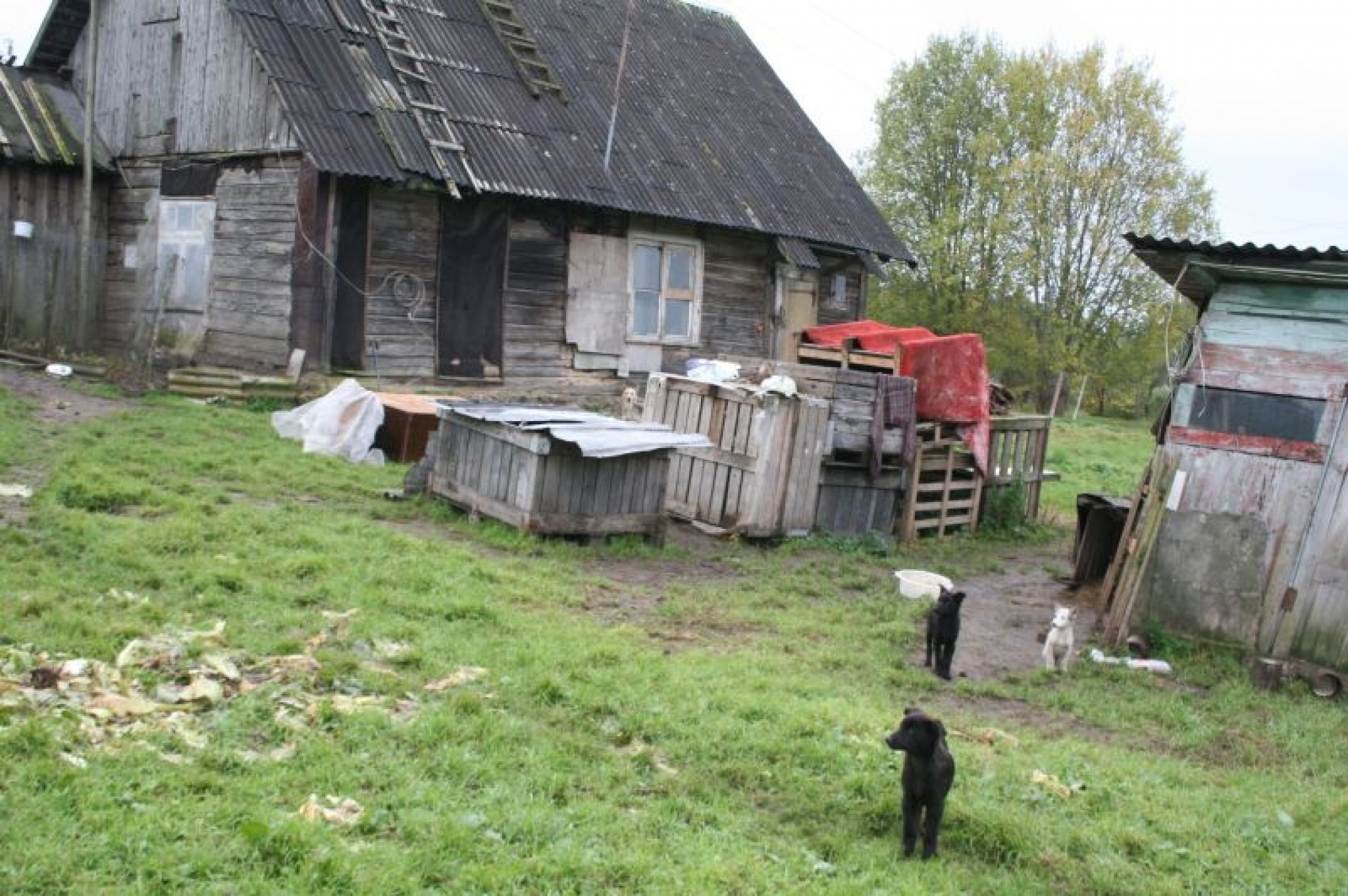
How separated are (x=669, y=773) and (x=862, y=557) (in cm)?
683

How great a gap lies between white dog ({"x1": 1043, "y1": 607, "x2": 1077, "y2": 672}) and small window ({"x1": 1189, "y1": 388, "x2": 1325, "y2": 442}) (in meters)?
2.13

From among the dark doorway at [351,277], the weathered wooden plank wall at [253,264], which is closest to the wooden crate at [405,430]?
the dark doorway at [351,277]

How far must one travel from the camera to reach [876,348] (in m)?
14.0

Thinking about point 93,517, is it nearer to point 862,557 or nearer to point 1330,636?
point 862,557

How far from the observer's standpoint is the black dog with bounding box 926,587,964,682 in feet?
27.1

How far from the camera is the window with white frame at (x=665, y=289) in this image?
62.8 feet

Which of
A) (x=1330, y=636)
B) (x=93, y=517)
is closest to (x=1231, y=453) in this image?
(x=1330, y=636)

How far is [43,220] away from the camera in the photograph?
18.1 meters

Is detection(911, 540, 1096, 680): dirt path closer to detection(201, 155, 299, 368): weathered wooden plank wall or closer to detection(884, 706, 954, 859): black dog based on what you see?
detection(884, 706, 954, 859): black dog

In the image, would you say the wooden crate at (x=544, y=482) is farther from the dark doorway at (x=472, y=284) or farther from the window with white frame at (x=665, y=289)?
the window with white frame at (x=665, y=289)

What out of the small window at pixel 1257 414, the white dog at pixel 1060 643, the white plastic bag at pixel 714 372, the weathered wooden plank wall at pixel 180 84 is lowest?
the white dog at pixel 1060 643

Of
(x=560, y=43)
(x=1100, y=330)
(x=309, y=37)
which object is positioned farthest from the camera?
(x=1100, y=330)

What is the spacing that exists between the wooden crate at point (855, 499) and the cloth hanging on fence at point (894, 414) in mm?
149

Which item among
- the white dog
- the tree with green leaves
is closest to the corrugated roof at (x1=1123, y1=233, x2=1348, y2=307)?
the white dog
